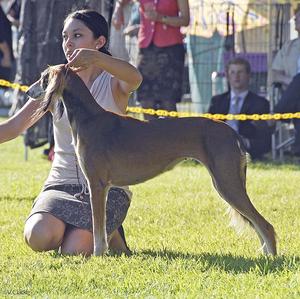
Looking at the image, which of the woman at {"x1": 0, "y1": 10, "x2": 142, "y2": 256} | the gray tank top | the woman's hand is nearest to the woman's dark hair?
the woman at {"x1": 0, "y1": 10, "x2": 142, "y2": 256}

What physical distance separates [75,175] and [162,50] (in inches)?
192

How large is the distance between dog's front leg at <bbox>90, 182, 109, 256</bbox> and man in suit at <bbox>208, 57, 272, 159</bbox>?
5750 mm

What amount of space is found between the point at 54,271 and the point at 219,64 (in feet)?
24.8

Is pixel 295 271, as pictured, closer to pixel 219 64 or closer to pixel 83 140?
pixel 83 140

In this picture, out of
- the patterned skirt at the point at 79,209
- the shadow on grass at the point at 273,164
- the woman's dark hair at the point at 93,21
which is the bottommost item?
the shadow on grass at the point at 273,164

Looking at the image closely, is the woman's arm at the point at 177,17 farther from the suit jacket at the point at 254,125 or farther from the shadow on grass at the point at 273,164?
the shadow on grass at the point at 273,164

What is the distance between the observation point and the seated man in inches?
430

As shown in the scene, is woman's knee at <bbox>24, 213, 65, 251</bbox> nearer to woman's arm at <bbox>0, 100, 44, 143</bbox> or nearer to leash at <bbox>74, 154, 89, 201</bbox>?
leash at <bbox>74, 154, 89, 201</bbox>

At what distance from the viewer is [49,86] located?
18.3 feet

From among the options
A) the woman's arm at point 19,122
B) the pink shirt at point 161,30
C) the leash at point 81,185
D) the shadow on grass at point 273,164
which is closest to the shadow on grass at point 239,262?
the leash at point 81,185

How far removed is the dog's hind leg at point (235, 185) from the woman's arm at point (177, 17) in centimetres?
512

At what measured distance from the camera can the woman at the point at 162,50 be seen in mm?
10695

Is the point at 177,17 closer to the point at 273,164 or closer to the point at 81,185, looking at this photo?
the point at 273,164

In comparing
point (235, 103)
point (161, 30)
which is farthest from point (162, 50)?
point (235, 103)
